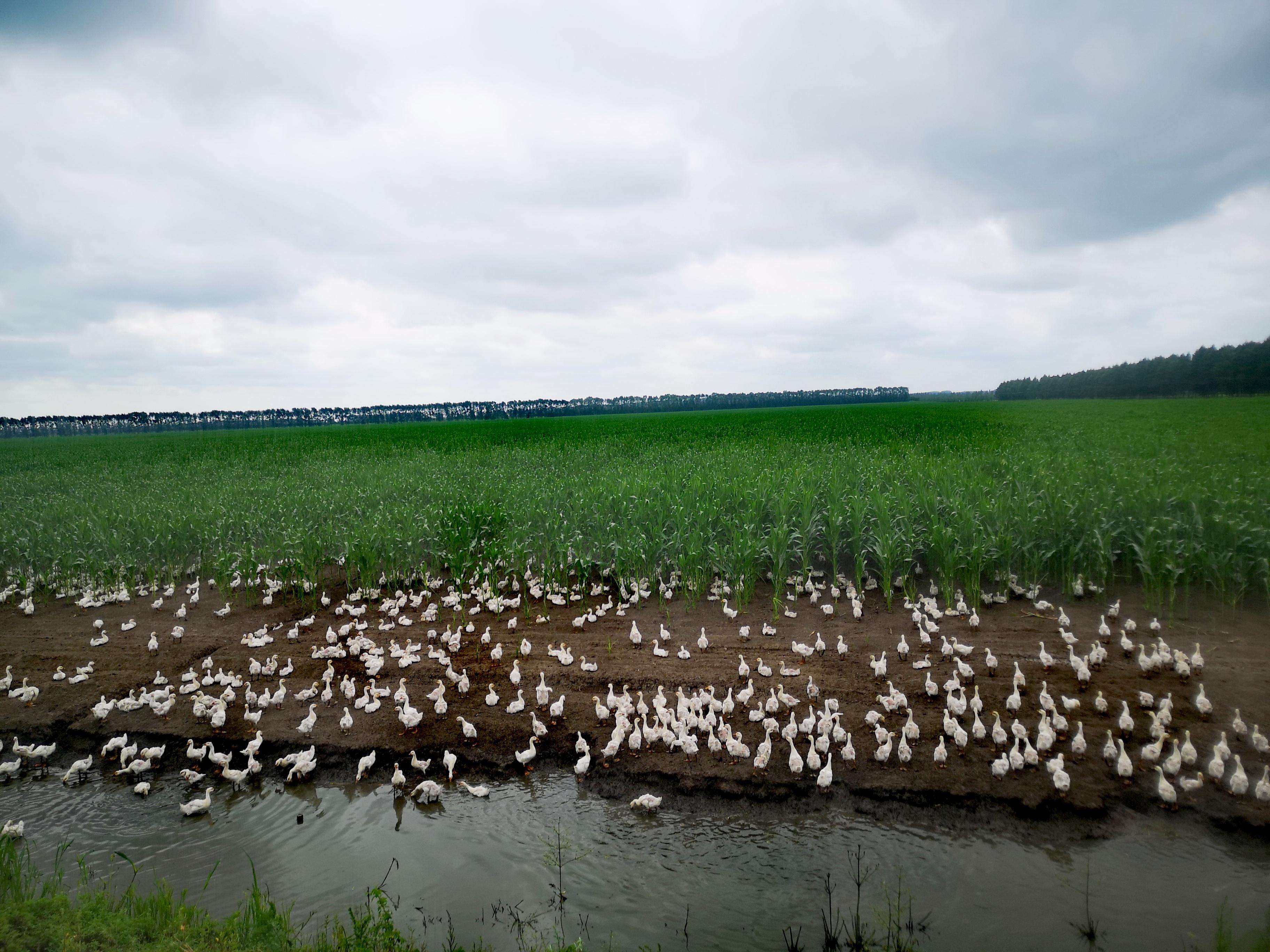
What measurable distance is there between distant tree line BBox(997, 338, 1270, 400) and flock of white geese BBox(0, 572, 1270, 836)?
75881 mm

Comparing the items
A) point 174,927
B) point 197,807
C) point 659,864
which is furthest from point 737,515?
point 174,927

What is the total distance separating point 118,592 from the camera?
12.8m

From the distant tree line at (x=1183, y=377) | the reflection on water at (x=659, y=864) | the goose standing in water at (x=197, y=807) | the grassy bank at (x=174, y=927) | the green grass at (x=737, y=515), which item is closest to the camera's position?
the grassy bank at (x=174, y=927)

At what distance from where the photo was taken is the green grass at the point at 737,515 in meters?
10.2

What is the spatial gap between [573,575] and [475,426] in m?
56.2

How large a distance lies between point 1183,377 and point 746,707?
98.7 metres

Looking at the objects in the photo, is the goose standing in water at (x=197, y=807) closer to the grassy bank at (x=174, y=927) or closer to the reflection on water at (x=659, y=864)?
the reflection on water at (x=659, y=864)

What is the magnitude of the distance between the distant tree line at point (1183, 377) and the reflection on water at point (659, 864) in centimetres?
7871

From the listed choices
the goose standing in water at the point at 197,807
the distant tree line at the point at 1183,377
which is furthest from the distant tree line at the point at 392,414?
the goose standing in water at the point at 197,807

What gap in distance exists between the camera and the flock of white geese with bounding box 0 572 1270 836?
6109mm

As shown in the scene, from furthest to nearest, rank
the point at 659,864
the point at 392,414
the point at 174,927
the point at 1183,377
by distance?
1. the point at 392,414
2. the point at 1183,377
3. the point at 659,864
4. the point at 174,927

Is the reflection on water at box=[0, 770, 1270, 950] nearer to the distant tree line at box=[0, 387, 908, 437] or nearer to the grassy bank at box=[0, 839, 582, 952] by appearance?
the grassy bank at box=[0, 839, 582, 952]

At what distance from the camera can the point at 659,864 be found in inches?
207

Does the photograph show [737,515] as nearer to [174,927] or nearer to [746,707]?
[746,707]
